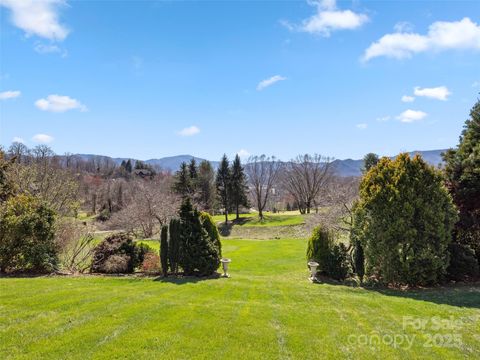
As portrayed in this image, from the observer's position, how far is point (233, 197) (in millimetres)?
49188

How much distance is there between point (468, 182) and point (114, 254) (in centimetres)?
1510

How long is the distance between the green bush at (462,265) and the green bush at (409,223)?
1.92ft

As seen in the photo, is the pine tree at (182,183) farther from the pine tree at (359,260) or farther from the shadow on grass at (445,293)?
the shadow on grass at (445,293)

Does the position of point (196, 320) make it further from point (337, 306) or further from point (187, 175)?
point (187, 175)

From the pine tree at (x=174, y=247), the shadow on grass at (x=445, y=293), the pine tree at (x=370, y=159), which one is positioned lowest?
the shadow on grass at (x=445, y=293)

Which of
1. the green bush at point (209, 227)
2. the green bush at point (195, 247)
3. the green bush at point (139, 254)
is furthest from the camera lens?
the green bush at point (209, 227)

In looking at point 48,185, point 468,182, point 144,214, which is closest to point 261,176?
point 144,214

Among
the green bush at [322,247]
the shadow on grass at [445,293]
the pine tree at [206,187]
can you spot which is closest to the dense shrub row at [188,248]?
the green bush at [322,247]

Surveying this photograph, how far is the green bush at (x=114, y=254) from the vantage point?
44.3 feet

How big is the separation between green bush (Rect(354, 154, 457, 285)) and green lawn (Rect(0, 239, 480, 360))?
928mm

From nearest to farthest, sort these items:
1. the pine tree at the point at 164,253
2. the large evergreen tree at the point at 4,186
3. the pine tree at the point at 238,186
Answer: the pine tree at the point at 164,253
the large evergreen tree at the point at 4,186
the pine tree at the point at 238,186

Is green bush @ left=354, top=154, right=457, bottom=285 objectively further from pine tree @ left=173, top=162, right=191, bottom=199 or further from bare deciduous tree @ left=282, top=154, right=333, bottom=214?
bare deciduous tree @ left=282, top=154, right=333, bottom=214

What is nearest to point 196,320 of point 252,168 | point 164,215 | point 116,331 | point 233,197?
point 116,331

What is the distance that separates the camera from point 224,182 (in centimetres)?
5041
